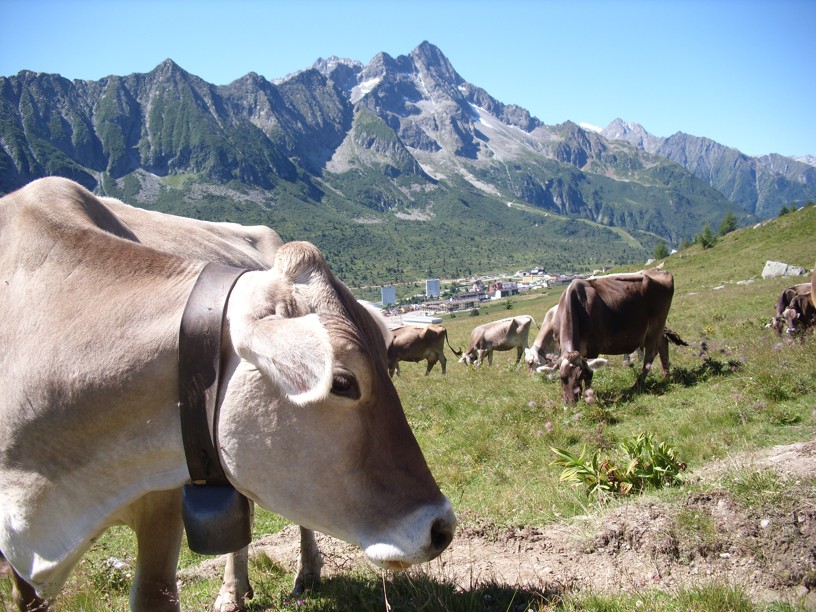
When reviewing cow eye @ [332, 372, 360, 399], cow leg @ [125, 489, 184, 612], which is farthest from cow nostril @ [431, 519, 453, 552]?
cow leg @ [125, 489, 184, 612]

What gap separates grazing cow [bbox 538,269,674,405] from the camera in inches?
424

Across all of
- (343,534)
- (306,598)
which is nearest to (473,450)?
(306,598)

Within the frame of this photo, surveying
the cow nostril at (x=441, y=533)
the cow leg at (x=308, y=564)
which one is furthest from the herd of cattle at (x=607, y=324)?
the cow nostril at (x=441, y=533)

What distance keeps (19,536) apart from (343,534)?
4.77 ft

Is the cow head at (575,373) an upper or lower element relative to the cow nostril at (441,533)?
lower

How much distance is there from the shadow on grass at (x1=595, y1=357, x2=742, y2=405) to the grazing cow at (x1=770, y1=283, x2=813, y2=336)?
368 cm

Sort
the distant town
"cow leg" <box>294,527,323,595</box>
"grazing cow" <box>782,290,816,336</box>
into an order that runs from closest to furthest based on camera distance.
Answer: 1. "cow leg" <box>294,527,323,595</box>
2. "grazing cow" <box>782,290,816,336</box>
3. the distant town

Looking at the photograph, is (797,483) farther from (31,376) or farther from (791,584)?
(31,376)

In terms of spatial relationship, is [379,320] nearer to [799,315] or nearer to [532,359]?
[532,359]

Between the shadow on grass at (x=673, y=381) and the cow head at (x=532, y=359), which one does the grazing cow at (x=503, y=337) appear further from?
the shadow on grass at (x=673, y=381)

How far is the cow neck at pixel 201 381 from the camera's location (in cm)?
216

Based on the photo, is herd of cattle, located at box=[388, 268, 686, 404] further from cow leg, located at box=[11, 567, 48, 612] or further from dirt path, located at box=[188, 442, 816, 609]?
cow leg, located at box=[11, 567, 48, 612]

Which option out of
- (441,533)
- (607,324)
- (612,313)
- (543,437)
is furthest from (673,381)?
(441,533)

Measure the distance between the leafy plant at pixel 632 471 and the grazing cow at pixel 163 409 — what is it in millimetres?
3419
